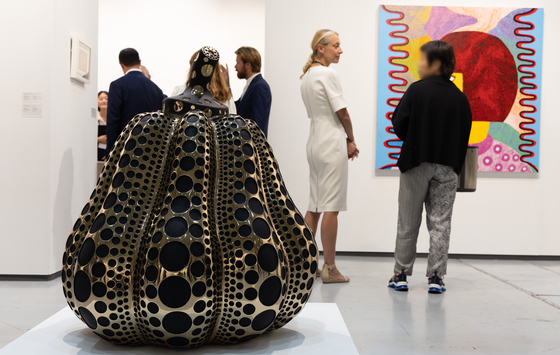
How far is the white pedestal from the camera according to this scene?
1008mm

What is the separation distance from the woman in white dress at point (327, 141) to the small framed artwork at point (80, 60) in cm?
163

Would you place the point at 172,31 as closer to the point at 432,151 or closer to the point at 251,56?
the point at 251,56

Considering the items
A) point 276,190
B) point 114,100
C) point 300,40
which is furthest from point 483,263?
point 276,190

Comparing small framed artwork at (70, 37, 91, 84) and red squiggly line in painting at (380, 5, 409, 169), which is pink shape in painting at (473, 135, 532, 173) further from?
small framed artwork at (70, 37, 91, 84)

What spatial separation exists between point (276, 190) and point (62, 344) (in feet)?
1.76

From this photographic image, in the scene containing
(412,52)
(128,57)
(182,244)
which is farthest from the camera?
(412,52)

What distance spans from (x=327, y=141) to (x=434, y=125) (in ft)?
2.21

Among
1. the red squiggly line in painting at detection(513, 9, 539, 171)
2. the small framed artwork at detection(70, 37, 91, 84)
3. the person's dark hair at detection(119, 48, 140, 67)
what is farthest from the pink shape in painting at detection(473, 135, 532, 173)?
the small framed artwork at detection(70, 37, 91, 84)

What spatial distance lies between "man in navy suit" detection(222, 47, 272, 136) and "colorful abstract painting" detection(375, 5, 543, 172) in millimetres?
1497

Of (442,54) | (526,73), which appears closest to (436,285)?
(442,54)

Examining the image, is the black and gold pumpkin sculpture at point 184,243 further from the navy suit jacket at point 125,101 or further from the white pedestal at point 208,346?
the navy suit jacket at point 125,101

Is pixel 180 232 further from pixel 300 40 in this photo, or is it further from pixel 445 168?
pixel 300 40

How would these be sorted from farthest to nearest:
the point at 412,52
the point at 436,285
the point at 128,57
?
the point at 412,52, the point at 128,57, the point at 436,285

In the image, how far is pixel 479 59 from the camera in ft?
15.7
